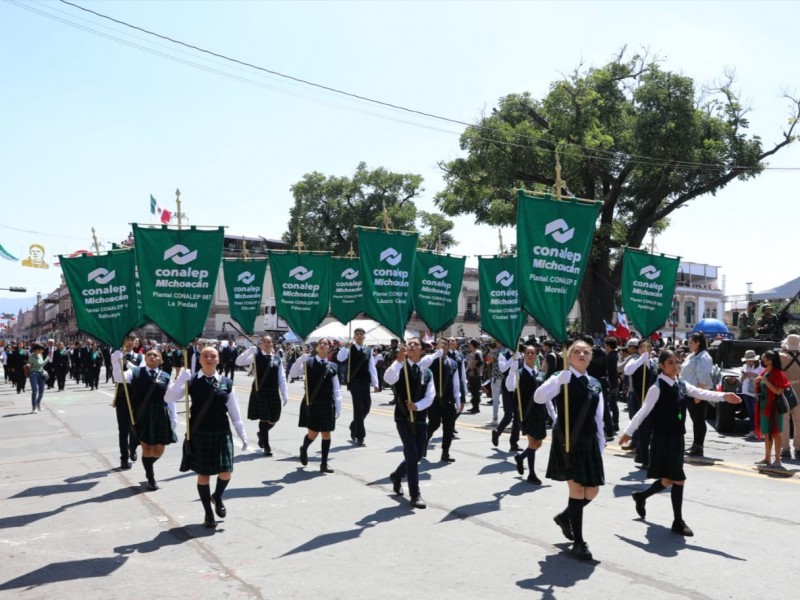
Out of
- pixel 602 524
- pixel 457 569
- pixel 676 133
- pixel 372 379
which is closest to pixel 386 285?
pixel 372 379

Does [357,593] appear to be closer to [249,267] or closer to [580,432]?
[580,432]

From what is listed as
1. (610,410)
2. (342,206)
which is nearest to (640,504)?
(610,410)

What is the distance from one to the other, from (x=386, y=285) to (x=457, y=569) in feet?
21.2

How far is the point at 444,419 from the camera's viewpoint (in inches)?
438

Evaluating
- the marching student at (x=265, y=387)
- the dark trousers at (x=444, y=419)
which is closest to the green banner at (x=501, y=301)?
the dark trousers at (x=444, y=419)

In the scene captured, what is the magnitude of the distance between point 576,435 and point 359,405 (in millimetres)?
6971

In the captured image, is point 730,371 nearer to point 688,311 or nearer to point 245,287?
point 245,287

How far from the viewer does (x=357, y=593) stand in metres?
5.14

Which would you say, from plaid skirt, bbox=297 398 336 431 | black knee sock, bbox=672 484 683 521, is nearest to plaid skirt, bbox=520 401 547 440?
plaid skirt, bbox=297 398 336 431

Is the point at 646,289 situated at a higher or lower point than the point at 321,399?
higher

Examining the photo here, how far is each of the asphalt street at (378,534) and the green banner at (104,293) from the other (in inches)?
77.9

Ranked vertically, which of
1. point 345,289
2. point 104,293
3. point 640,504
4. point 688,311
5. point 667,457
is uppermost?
point 688,311

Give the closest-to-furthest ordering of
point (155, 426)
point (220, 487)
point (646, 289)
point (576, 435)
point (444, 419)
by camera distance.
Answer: point (576, 435), point (220, 487), point (155, 426), point (444, 419), point (646, 289)

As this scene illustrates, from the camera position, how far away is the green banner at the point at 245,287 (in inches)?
661
